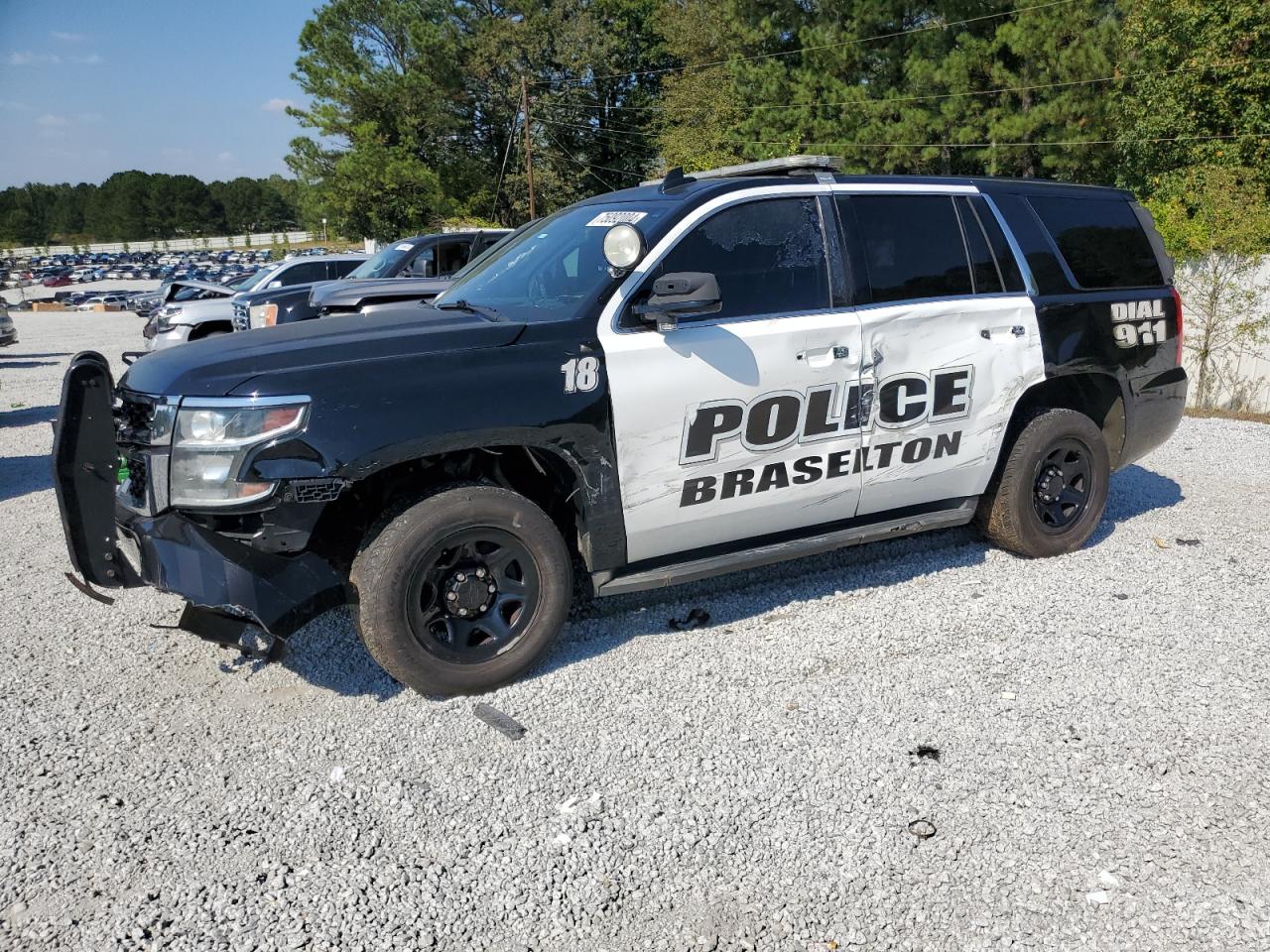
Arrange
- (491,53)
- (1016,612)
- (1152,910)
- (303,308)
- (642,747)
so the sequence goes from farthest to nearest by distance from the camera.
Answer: (491,53) → (303,308) → (1016,612) → (642,747) → (1152,910)

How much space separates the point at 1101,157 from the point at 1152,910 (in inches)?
1381

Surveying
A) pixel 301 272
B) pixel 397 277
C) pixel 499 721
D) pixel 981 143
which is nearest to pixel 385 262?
pixel 397 277

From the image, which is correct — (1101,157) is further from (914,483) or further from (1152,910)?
(1152,910)

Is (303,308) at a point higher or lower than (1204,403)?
higher

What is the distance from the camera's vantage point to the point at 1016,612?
4812 millimetres

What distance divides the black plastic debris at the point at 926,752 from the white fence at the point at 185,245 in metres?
120

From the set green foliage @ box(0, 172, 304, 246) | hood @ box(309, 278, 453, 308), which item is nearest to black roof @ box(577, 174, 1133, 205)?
hood @ box(309, 278, 453, 308)

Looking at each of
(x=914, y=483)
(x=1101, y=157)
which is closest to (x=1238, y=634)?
(x=914, y=483)

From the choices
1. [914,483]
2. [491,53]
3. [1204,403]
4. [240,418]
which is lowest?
[1204,403]

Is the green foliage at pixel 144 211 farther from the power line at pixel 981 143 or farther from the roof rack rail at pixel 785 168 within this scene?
the roof rack rail at pixel 785 168

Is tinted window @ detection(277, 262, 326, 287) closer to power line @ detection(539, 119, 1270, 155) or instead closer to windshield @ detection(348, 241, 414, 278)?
windshield @ detection(348, 241, 414, 278)

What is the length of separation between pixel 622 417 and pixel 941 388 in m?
1.79

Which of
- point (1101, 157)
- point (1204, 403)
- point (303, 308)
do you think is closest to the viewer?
point (303, 308)

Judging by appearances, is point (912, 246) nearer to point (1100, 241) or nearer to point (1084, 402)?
point (1100, 241)
